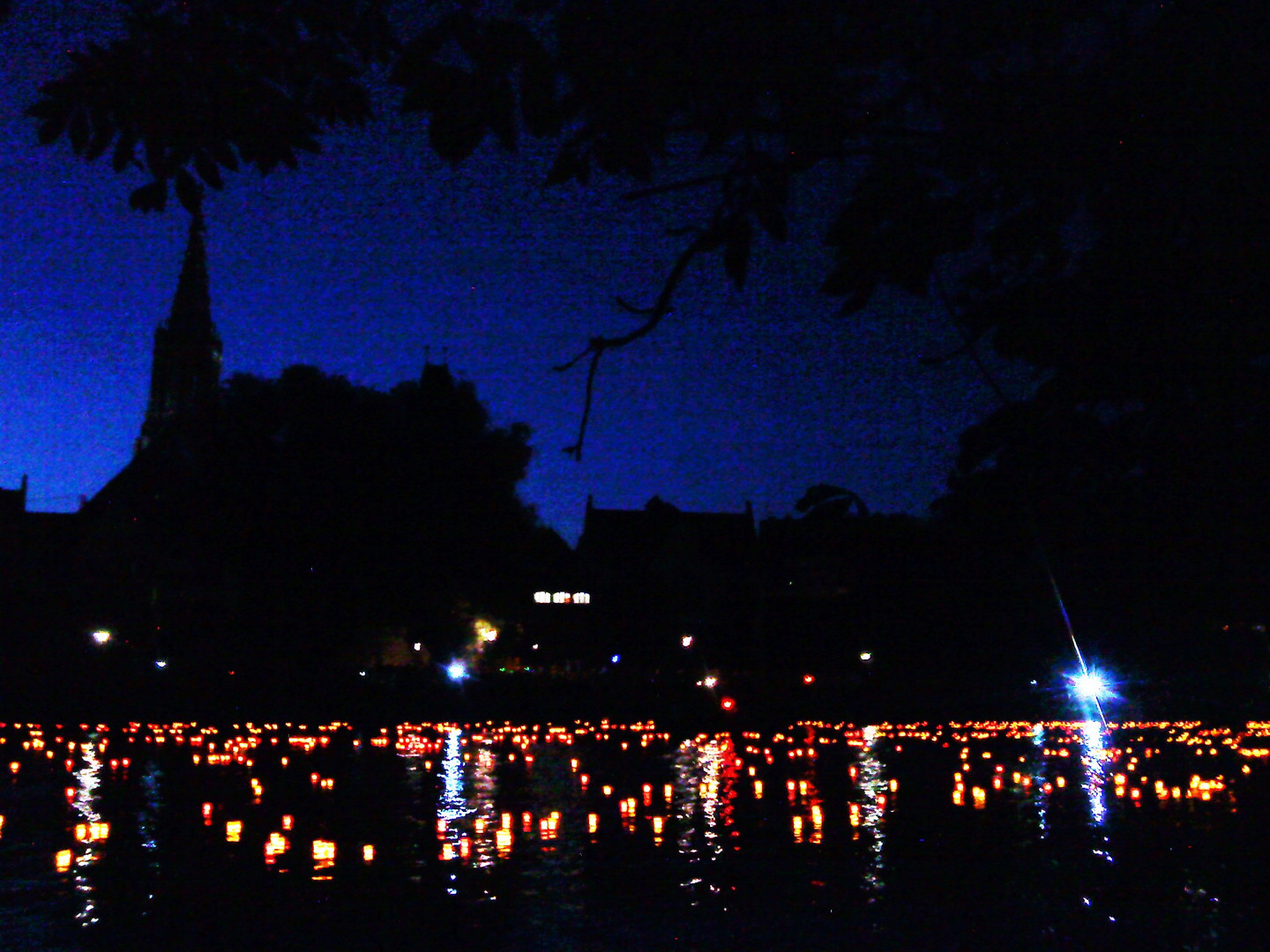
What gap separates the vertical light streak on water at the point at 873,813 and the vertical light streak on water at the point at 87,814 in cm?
509

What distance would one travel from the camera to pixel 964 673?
4930mm

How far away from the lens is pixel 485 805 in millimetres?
13422

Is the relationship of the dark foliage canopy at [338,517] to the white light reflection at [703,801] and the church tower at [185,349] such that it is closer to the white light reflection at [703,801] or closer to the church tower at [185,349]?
the white light reflection at [703,801]

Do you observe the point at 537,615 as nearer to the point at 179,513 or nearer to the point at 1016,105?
the point at 179,513

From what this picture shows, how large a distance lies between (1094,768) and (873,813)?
682 cm

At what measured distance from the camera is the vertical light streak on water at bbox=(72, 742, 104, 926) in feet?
25.8

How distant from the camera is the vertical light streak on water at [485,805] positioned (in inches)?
391

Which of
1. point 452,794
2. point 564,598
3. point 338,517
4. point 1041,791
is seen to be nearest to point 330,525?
point 338,517

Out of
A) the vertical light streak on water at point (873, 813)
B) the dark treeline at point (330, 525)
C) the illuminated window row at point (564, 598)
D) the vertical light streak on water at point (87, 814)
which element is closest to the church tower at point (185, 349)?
the illuminated window row at point (564, 598)

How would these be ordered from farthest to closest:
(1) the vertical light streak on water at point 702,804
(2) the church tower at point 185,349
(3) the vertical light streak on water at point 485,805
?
1. (2) the church tower at point 185,349
2. (3) the vertical light streak on water at point 485,805
3. (1) the vertical light streak on water at point 702,804

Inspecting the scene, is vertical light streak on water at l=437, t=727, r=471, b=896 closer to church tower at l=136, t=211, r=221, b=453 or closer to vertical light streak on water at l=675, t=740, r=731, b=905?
vertical light streak on water at l=675, t=740, r=731, b=905

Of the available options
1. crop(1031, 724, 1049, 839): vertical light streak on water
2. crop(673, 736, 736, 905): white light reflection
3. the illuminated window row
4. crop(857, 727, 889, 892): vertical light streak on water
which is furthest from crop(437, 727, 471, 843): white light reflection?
the illuminated window row

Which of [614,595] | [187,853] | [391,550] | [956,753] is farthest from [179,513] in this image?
[187,853]

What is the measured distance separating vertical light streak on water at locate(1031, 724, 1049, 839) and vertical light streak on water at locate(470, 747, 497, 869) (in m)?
4.92
